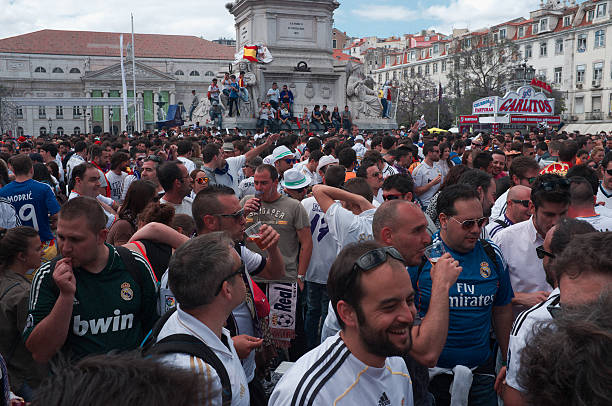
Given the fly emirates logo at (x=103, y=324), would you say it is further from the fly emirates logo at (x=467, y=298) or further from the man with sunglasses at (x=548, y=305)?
the man with sunglasses at (x=548, y=305)

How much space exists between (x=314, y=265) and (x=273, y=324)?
1.20 metres

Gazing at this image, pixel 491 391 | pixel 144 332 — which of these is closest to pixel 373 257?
pixel 491 391

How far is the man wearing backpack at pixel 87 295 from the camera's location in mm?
3070

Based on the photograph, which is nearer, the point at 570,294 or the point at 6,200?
the point at 570,294

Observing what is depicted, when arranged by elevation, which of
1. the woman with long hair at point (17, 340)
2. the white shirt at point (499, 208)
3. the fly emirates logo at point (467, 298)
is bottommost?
the woman with long hair at point (17, 340)

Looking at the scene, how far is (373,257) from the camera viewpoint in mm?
2402

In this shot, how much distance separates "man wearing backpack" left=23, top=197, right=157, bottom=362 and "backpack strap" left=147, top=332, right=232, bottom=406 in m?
0.95

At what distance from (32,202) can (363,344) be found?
5.92 metres

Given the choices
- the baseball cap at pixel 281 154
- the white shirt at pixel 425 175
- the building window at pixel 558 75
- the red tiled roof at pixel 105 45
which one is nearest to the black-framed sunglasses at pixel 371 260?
the baseball cap at pixel 281 154

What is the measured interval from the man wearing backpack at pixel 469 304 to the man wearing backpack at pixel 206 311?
1.43 meters

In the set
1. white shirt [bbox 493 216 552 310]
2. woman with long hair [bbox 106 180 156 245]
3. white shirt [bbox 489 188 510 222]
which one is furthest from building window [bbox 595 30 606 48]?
woman with long hair [bbox 106 180 156 245]

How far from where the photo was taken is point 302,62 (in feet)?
101

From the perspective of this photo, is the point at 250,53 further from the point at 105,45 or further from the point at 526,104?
the point at 105,45

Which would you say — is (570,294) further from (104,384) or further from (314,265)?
(314,265)
